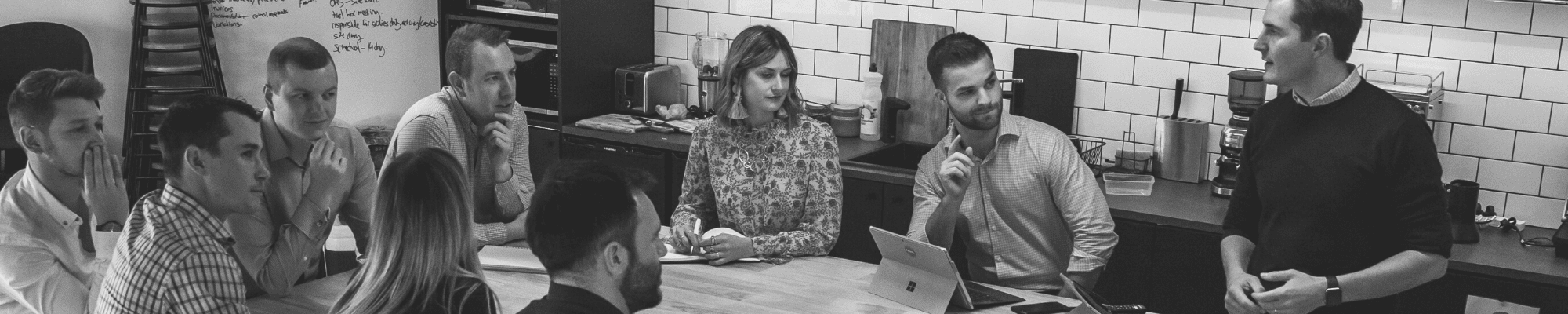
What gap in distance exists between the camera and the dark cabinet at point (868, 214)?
179 inches

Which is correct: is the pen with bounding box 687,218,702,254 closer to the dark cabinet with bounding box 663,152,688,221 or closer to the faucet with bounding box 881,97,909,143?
the dark cabinet with bounding box 663,152,688,221

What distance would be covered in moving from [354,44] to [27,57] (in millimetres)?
1272

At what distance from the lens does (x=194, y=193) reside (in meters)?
2.47

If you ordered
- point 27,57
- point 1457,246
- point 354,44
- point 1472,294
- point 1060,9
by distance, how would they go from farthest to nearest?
point 354,44, point 1060,9, point 27,57, point 1457,246, point 1472,294

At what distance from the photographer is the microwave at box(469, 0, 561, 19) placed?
5258 millimetres

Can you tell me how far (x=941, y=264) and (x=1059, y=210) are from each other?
0.67 metres

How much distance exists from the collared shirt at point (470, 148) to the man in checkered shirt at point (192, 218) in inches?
28.3

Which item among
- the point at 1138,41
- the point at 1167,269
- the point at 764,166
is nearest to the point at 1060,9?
the point at 1138,41

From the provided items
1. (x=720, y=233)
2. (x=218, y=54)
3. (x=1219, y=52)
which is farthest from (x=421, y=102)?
(x=1219, y=52)

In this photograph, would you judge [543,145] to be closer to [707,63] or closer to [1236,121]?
[707,63]

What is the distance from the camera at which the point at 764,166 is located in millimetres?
3451

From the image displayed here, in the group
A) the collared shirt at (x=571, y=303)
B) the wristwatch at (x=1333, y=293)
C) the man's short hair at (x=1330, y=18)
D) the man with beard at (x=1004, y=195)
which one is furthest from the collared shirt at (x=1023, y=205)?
the collared shirt at (x=571, y=303)

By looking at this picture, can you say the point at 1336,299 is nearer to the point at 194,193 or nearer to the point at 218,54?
the point at 194,193

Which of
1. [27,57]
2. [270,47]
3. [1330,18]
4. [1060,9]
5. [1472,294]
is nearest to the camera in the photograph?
[1330,18]
